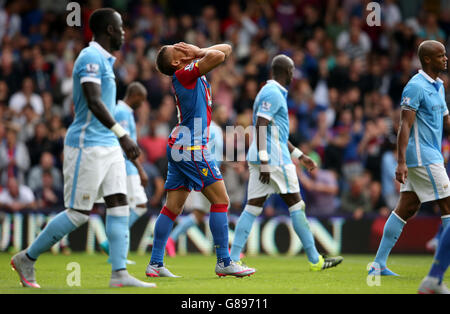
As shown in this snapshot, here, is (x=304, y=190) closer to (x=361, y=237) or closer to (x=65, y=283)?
(x=361, y=237)

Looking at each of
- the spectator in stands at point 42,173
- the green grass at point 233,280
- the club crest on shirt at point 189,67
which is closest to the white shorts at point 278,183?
the green grass at point 233,280

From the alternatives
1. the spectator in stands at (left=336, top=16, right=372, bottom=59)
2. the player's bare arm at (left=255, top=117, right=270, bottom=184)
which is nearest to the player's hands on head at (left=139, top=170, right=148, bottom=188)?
the player's bare arm at (left=255, top=117, right=270, bottom=184)

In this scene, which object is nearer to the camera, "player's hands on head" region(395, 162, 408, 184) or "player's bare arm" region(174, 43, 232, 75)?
A: "player's bare arm" region(174, 43, 232, 75)

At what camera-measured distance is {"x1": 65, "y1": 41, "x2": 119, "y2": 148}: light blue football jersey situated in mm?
6414

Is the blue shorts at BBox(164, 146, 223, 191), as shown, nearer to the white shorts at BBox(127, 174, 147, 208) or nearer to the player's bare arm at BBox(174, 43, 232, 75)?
the player's bare arm at BBox(174, 43, 232, 75)

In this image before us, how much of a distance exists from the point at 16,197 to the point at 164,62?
7.25m

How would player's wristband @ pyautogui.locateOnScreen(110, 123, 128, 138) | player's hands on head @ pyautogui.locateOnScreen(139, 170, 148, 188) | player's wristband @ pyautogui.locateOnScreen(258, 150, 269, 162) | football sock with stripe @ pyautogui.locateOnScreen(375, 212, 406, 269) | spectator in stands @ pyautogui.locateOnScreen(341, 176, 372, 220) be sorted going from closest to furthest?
player's wristband @ pyautogui.locateOnScreen(110, 123, 128, 138) → football sock with stripe @ pyautogui.locateOnScreen(375, 212, 406, 269) → player's wristband @ pyautogui.locateOnScreen(258, 150, 269, 162) → player's hands on head @ pyautogui.locateOnScreen(139, 170, 148, 188) → spectator in stands @ pyautogui.locateOnScreen(341, 176, 372, 220)

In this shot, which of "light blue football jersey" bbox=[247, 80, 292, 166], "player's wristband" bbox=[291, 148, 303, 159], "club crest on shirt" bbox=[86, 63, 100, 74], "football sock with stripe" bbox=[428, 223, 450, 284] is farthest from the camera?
"player's wristband" bbox=[291, 148, 303, 159]

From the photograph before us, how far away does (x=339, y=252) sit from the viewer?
13.7 meters

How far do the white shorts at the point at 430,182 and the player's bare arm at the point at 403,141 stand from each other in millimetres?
263

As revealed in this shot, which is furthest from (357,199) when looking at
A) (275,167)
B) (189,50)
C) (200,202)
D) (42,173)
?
(189,50)

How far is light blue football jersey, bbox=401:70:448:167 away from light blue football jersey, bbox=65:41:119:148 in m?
3.33

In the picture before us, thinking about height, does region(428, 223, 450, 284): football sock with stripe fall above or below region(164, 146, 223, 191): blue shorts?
below

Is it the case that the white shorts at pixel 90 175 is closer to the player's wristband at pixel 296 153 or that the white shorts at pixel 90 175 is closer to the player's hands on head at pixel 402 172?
the player's hands on head at pixel 402 172
